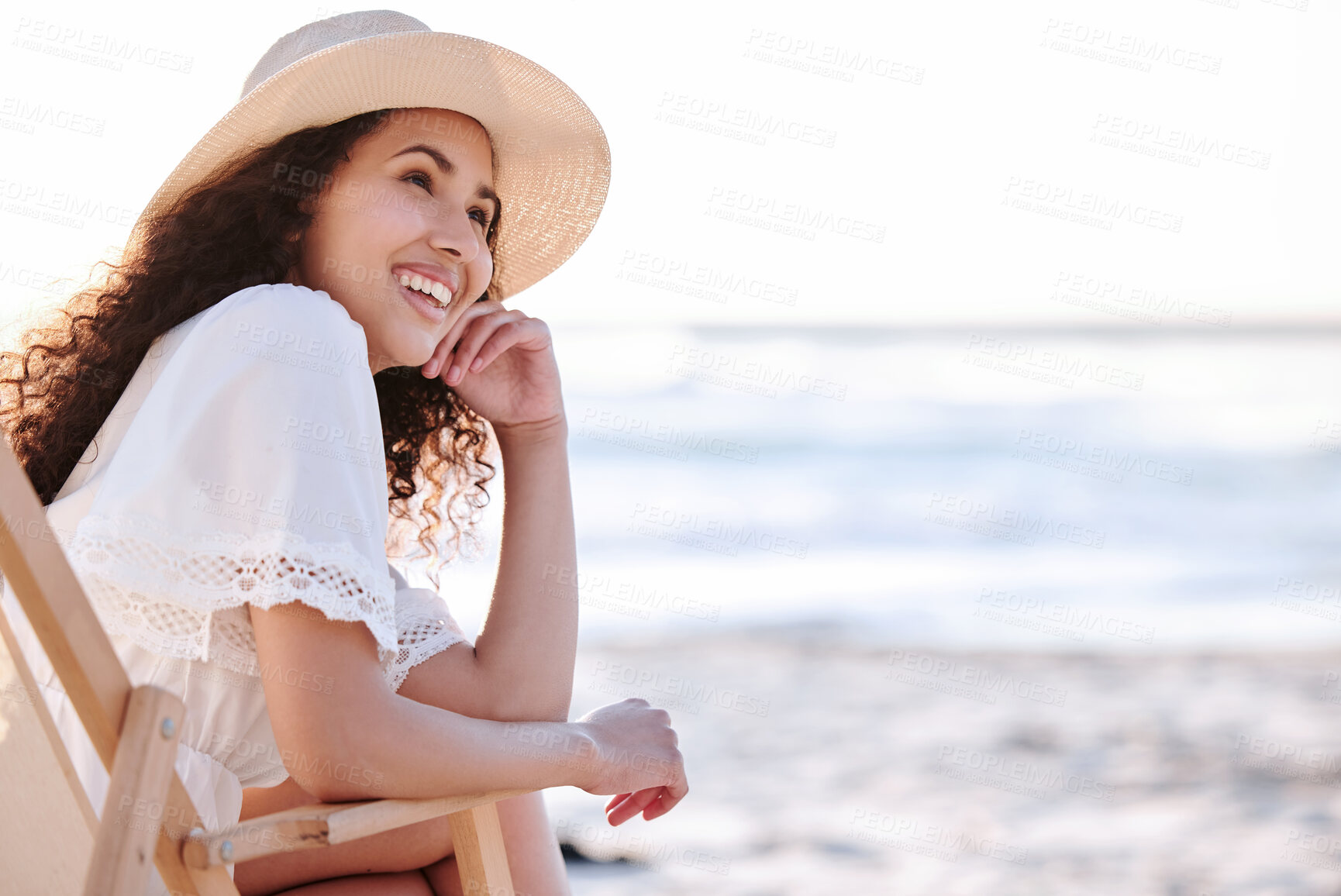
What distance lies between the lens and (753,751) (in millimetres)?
4668

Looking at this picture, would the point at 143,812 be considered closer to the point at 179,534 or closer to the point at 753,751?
the point at 179,534

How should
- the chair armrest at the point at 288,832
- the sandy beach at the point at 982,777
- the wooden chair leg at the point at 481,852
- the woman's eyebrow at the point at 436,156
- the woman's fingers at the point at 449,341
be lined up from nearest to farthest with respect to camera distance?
the chair armrest at the point at 288,832 → the wooden chair leg at the point at 481,852 → the woman's eyebrow at the point at 436,156 → the woman's fingers at the point at 449,341 → the sandy beach at the point at 982,777

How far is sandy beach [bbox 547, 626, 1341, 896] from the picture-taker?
11.8 ft

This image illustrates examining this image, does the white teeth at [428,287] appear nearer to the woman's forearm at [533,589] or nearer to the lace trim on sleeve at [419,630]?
the woman's forearm at [533,589]

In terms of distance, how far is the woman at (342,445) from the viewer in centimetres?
131

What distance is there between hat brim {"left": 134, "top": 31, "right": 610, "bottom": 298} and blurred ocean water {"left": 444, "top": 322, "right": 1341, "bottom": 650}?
4832 mm

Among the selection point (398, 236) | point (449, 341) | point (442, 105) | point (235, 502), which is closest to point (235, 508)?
point (235, 502)

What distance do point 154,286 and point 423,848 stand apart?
997 millimetres

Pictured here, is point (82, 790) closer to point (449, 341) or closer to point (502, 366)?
point (449, 341)

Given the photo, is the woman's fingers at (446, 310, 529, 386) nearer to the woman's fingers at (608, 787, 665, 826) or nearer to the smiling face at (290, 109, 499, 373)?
the smiling face at (290, 109, 499, 373)

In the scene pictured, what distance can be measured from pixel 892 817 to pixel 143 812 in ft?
11.1

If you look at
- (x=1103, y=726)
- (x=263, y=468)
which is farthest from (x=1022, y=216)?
(x=263, y=468)

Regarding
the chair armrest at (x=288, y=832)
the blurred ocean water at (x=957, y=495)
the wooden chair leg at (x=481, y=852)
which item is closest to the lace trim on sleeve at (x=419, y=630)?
the wooden chair leg at (x=481, y=852)

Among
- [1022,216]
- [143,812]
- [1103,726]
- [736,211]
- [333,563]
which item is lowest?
[143,812]
